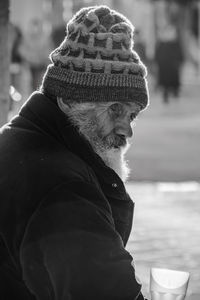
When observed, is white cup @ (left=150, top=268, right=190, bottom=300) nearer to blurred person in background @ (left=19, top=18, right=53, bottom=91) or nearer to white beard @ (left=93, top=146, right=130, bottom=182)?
white beard @ (left=93, top=146, right=130, bottom=182)

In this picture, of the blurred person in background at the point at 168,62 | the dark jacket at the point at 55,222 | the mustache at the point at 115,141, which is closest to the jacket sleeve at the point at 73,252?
the dark jacket at the point at 55,222

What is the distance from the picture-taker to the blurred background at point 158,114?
606cm

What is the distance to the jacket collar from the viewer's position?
2.49 meters

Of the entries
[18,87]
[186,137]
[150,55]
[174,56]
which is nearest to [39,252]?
[186,137]

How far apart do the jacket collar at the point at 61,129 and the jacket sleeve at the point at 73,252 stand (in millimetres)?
221

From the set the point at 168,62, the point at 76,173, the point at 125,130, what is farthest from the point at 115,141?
the point at 168,62

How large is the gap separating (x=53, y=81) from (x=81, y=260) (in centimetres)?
55

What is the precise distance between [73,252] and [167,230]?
4893mm

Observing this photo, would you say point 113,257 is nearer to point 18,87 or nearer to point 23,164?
point 23,164

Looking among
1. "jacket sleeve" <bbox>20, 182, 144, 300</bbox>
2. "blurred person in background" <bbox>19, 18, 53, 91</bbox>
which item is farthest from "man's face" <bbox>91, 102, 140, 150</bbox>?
"blurred person in background" <bbox>19, 18, 53, 91</bbox>

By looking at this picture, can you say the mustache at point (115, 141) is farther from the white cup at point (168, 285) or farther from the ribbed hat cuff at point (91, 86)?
the white cup at point (168, 285)

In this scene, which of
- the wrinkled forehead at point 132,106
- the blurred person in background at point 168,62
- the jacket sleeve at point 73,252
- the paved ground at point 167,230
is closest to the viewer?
the jacket sleeve at point 73,252

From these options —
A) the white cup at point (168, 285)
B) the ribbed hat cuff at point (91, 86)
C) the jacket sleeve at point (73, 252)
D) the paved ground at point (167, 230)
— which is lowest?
the paved ground at point (167, 230)

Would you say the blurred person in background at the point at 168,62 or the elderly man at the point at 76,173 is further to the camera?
the blurred person in background at the point at 168,62
